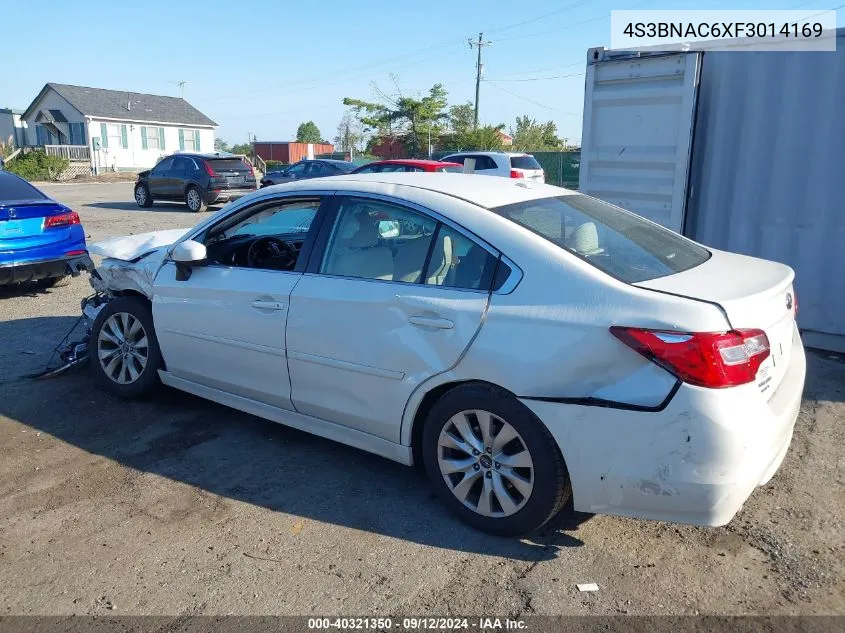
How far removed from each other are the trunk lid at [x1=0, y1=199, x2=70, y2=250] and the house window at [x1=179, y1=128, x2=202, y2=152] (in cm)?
4638

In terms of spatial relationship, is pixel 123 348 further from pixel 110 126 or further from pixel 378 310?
pixel 110 126

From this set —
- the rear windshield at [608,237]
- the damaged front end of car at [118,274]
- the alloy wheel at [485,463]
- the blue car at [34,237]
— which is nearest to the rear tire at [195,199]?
the blue car at [34,237]

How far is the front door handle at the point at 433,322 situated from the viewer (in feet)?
10.6

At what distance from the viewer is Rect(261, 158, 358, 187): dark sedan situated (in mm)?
20344

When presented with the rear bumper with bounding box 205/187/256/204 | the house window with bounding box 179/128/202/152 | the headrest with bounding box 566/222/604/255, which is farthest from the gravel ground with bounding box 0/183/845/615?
the house window with bounding box 179/128/202/152

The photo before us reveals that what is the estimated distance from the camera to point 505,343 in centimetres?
307

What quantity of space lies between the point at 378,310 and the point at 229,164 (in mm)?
18028

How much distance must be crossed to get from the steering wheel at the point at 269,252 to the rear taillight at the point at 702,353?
2.62m

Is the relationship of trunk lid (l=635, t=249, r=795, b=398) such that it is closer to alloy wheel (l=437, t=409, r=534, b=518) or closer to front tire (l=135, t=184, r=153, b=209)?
alloy wheel (l=437, t=409, r=534, b=518)

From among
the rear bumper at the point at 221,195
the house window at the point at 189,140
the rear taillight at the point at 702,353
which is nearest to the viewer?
the rear taillight at the point at 702,353

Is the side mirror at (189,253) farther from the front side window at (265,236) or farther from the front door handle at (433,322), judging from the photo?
the front door handle at (433,322)

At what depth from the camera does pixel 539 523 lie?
10.3 feet

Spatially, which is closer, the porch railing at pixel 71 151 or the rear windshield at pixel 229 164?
the rear windshield at pixel 229 164

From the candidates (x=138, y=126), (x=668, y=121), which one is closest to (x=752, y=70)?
(x=668, y=121)
